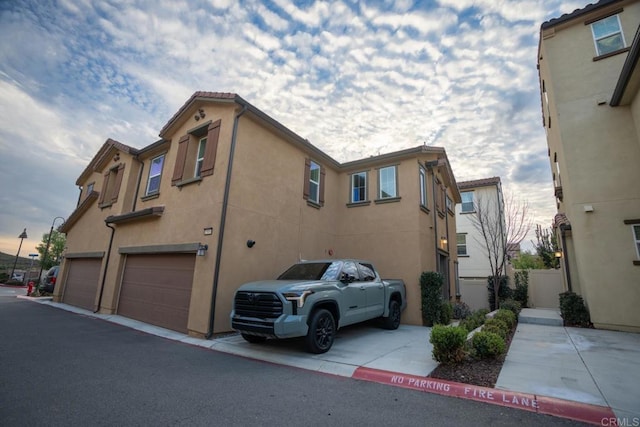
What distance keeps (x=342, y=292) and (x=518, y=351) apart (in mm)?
3782

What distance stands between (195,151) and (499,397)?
997cm

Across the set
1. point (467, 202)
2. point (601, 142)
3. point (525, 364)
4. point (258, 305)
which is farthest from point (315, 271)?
point (467, 202)

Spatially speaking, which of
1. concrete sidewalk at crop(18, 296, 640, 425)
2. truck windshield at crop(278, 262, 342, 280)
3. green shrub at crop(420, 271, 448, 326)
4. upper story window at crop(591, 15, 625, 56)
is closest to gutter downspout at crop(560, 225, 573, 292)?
concrete sidewalk at crop(18, 296, 640, 425)

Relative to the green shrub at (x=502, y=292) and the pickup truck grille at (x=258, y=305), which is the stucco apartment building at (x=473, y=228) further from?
the pickup truck grille at (x=258, y=305)

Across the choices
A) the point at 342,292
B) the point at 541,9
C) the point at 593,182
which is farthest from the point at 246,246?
the point at 541,9

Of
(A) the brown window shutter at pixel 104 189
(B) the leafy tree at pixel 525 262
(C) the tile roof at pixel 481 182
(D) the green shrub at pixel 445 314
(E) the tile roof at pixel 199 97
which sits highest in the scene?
(C) the tile roof at pixel 481 182

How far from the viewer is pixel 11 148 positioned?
46.4 ft

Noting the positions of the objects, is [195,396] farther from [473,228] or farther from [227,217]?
[473,228]

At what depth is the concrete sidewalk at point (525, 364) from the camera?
132 inches

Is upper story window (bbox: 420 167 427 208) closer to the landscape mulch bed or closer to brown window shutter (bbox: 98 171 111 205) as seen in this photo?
the landscape mulch bed

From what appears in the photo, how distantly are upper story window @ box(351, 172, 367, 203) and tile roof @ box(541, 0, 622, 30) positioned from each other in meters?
8.44

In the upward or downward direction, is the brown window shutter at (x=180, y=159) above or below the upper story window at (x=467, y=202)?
below

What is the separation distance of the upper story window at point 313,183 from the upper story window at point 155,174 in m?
5.72

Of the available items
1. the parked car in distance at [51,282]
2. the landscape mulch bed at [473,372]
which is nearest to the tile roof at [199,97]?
the landscape mulch bed at [473,372]
